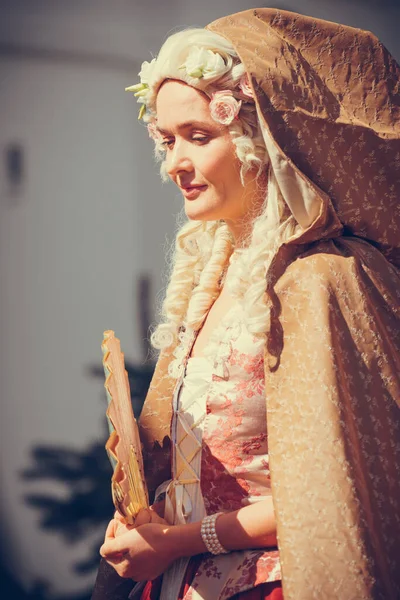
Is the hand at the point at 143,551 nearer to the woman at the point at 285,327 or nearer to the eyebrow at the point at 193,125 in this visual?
the woman at the point at 285,327

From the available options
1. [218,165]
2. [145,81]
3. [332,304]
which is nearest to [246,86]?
[218,165]

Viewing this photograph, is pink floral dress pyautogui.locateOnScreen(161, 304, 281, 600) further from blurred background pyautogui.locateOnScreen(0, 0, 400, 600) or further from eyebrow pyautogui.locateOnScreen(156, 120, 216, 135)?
blurred background pyautogui.locateOnScreen(0, 0, 400, 600)

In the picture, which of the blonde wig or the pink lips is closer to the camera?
the blonde wig

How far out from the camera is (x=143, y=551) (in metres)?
1.50

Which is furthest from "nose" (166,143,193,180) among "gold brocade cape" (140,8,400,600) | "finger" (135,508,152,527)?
"finger" (135,508,152,527)

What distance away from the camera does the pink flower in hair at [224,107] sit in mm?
1542

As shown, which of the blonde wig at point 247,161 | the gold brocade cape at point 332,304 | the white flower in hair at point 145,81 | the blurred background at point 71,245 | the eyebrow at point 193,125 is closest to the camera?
the gold brocade cape at point 332,304

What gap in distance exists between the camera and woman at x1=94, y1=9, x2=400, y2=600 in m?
1.30

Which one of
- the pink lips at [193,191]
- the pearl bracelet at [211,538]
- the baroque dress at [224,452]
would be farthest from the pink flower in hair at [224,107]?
the pearl bracelet at [211,538]

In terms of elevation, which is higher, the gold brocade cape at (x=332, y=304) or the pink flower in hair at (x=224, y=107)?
the pink flower in hair at (x=224, y=107)

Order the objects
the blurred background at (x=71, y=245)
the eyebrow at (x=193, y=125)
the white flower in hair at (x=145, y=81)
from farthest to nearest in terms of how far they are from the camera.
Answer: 1. the blurred background at (x=71, y=245)
2. the white flower in hair at (x=145, y=81)
3. the eyebrow at (x=193, y=125)

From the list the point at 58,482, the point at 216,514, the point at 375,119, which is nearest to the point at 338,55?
Answer: the point at 375,119

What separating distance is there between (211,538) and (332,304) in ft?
1.64

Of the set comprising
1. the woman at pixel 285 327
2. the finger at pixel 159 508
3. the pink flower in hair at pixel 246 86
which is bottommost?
the finger at pixel 159 508
